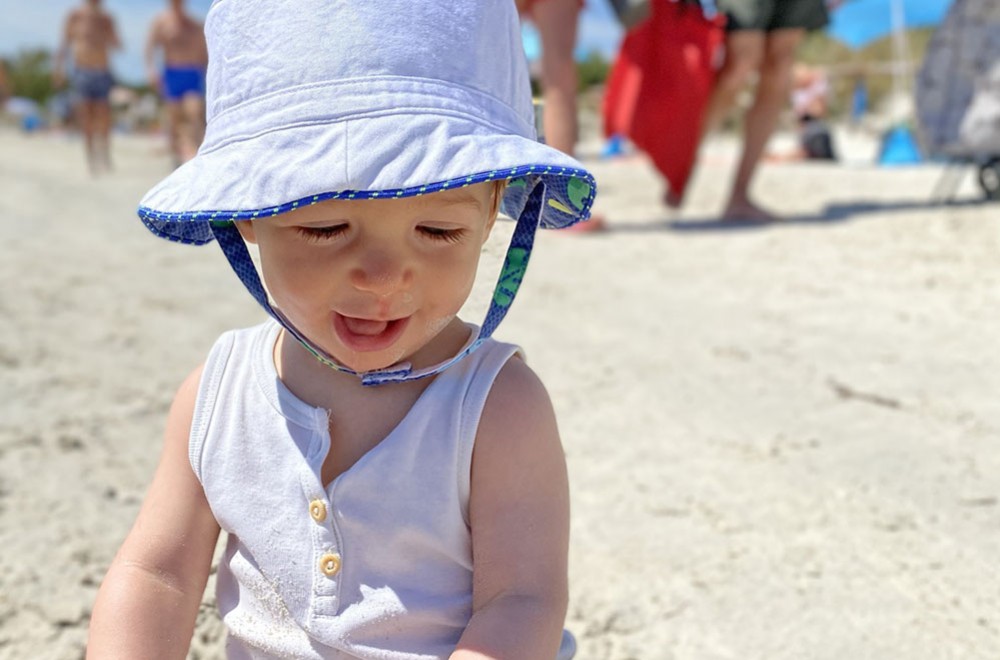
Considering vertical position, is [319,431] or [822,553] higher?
[319,431]

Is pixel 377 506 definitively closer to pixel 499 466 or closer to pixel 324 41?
pixel 499 466

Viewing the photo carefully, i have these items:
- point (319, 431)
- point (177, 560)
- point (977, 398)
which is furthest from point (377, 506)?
point (977, 398)

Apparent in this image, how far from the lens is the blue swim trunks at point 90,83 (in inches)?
370

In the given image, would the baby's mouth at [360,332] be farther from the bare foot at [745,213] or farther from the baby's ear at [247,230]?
the bare foot at [745,213]

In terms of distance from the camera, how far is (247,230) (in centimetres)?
122

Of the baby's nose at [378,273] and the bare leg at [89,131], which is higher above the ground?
the baby's nose at [378,273]

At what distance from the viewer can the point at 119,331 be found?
3.27 meters

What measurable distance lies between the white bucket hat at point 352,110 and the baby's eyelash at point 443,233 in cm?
10

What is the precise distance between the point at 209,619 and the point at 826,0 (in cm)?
452

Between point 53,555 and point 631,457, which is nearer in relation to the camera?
point 53,555

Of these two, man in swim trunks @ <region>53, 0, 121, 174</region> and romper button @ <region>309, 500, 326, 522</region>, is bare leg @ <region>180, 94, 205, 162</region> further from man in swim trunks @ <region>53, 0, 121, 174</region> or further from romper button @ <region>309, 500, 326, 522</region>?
romper button @ <region>309, 500, 326, 522</region>

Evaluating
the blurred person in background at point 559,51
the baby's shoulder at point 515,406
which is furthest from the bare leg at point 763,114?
the baby's shoulder at point 515,406

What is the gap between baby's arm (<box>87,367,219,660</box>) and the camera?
119 centimetres

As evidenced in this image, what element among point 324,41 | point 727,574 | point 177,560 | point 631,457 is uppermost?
point 324,41
